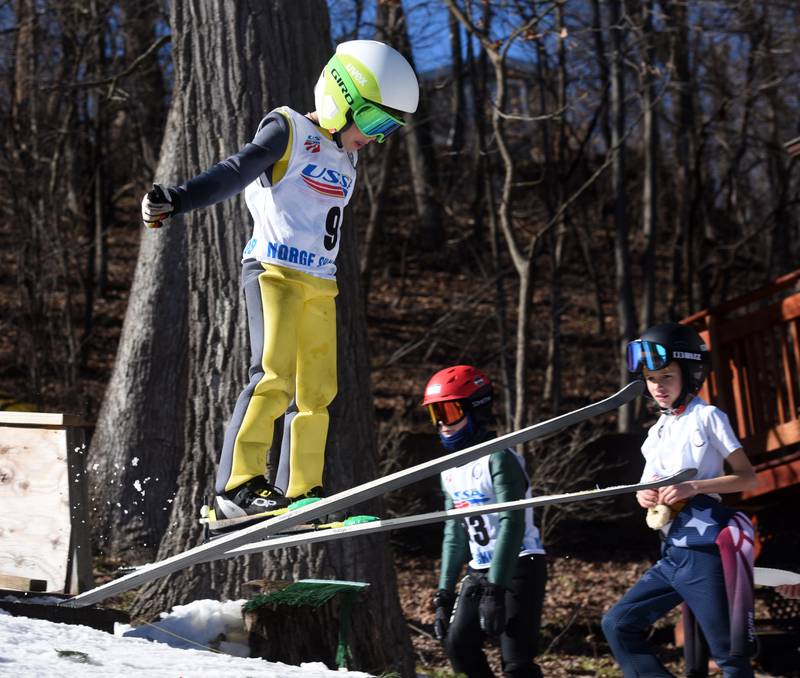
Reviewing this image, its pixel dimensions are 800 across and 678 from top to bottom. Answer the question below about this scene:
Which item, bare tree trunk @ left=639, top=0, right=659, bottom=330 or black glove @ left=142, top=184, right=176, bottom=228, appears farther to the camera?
bare tree trunk @ left=639, top=0, right=659, bottom=330

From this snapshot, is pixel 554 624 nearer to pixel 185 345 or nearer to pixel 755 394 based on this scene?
pixel 755 394

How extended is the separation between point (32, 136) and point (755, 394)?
9156 millimetres

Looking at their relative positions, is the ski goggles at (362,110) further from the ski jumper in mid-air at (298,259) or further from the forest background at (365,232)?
the forest background at (365,232)

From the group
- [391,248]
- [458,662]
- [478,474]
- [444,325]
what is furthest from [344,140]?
[391,248]

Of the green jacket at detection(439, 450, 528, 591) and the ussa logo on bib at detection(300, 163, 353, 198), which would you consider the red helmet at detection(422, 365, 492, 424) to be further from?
the ussa logo on bib at detection(300, 163, 353, 198)

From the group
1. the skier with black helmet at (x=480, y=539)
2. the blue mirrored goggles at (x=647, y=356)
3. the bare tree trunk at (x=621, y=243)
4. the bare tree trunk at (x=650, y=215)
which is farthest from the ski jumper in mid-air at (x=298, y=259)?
the bare tree trunk at (x=650, y=215)

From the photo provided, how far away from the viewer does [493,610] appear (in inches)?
168

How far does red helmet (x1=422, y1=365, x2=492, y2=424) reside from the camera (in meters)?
4.54

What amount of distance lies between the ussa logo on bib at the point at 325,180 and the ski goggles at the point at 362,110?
19 centimetres

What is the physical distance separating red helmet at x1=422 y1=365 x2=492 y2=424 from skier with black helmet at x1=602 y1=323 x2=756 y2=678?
67cm

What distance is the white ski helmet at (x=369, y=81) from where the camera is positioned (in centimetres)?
384

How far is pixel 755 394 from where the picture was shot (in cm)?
862

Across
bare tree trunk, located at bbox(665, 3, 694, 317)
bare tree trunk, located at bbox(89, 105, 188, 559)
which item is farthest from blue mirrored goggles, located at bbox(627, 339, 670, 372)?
bare tree trunk, located at bbox(665, 3, 694, 317)

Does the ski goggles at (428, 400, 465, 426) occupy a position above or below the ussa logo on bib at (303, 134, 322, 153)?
below
